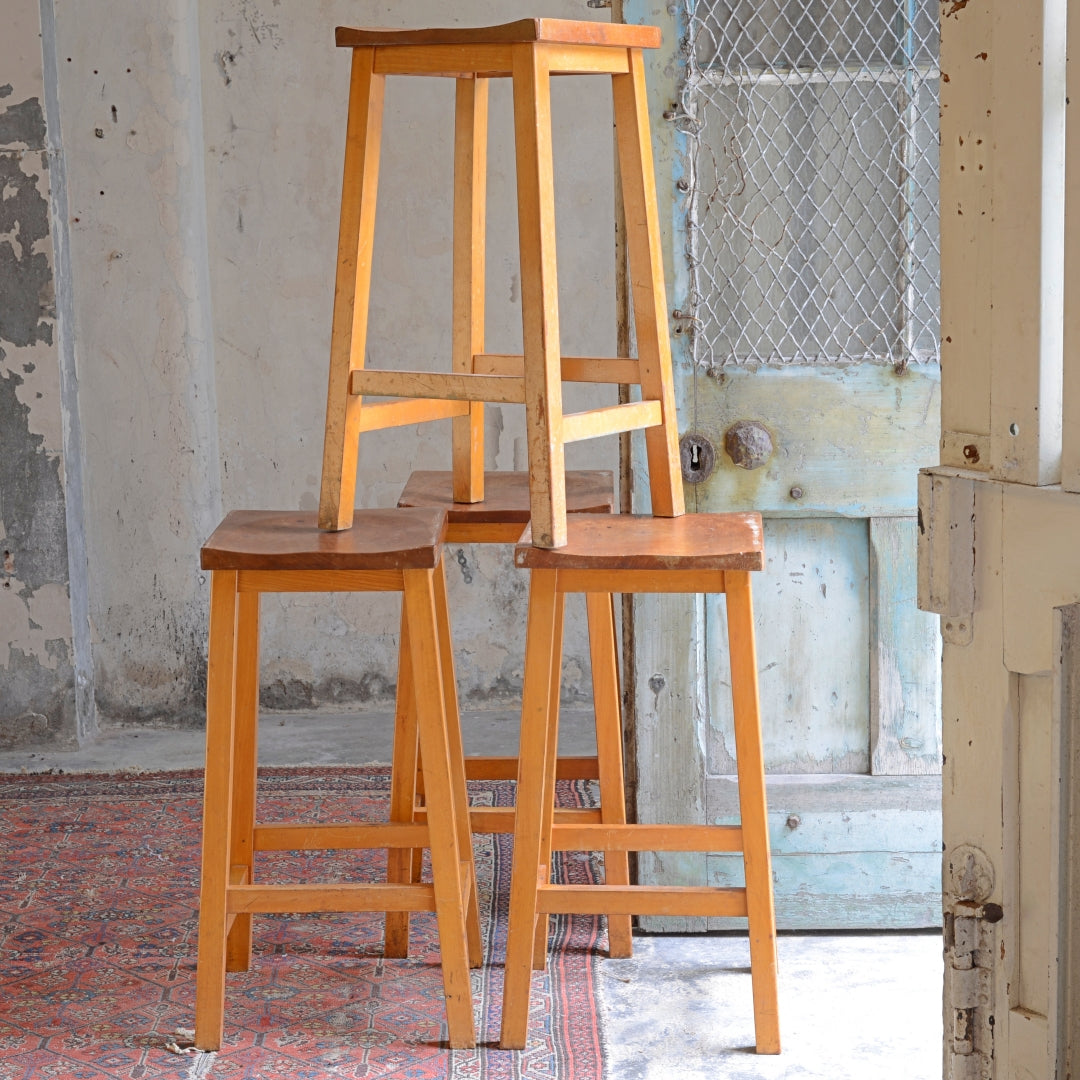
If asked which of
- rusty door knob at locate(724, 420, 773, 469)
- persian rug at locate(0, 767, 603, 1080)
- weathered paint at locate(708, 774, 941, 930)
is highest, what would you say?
rusty door knob at locate(724, 420, 773, 469)

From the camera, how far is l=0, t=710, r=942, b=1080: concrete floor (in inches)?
98.0

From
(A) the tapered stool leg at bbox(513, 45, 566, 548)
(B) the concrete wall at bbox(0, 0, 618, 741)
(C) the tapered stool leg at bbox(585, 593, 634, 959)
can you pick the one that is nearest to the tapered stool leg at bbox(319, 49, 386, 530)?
(A) the tapered stool leg at bbox(513, 45, 566, 548)

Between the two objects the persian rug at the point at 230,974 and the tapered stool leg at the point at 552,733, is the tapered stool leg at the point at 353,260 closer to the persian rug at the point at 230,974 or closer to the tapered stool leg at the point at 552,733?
the tapered stool leg at the point at 552,733

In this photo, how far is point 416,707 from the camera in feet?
8.34

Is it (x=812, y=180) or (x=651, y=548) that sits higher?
(x=812, y=180)

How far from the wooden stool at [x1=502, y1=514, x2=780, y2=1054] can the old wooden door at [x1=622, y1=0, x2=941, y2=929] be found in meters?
0.39

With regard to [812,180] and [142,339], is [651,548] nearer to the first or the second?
[812,180]

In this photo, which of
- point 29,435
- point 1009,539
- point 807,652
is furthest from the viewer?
point 29,435

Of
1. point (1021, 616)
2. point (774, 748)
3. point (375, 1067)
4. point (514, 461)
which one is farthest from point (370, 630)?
point (1021, 616)

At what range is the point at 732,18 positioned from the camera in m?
2.83

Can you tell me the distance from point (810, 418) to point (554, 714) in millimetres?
830

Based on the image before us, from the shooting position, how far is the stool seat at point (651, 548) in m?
2.29

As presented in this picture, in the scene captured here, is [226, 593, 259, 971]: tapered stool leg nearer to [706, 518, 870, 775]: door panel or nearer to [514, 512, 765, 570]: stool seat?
[514, 512, 765, 570]: stool seat

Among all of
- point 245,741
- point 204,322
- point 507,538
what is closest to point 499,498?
point 507,538
